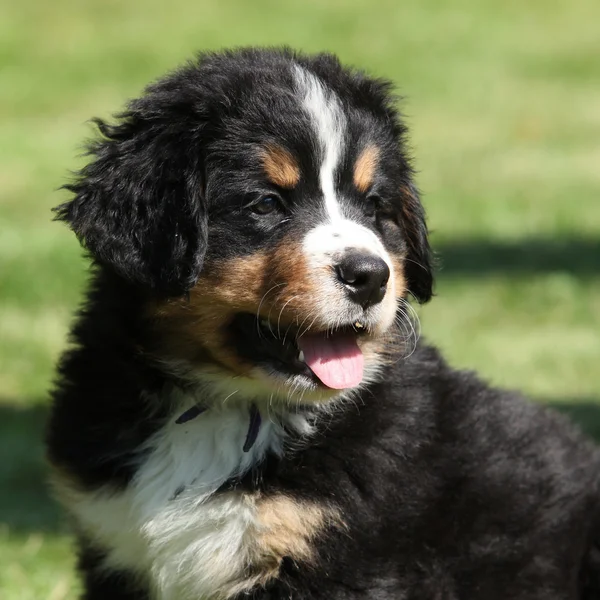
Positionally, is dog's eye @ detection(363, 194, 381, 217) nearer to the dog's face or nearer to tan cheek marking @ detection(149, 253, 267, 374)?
the dog's face

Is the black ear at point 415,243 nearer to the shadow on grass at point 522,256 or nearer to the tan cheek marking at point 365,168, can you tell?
the tan cheek marking at point 365,168

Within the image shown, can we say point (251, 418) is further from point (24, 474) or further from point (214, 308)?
point (24, 474)

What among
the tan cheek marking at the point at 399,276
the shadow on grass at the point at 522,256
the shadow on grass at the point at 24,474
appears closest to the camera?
the tan cheek marking at the point at 399,276

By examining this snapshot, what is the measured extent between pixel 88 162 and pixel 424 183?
9672 millimetres

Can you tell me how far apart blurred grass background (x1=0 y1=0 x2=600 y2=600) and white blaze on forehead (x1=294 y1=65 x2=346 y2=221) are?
2.85 feet

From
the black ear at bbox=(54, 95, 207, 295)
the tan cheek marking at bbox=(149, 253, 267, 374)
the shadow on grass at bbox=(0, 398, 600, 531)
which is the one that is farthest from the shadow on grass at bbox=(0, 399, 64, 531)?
the black ear at bbox=(54, 95, 207, 295)

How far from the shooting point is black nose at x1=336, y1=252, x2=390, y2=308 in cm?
409

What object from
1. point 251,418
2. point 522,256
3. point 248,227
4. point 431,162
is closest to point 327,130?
point 248,227

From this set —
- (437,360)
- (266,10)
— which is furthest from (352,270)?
(266,10)

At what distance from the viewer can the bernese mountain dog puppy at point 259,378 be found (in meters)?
4.20

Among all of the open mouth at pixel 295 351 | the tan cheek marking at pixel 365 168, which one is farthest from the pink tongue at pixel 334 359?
the tan cheek marking at pixel 365 168

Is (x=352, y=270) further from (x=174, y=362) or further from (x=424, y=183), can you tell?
(x=424, y=183)

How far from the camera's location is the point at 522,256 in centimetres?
1103

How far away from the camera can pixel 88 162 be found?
454cm
